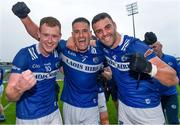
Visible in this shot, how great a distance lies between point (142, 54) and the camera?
507 cm

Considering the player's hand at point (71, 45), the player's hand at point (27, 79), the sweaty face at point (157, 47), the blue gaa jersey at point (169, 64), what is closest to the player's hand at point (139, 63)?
the player's hand at point (27, 79)

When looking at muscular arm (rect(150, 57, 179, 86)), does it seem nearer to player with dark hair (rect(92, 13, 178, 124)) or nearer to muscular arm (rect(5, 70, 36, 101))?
player with dark hair (rect(92, 13, 178, 124))

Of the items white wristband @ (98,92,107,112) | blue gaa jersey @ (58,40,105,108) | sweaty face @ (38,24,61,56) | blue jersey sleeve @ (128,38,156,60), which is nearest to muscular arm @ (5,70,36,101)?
sweaty face @ (38,24,61,56)

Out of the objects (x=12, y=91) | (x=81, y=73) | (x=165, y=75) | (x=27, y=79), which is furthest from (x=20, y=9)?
(x=165, y=75)

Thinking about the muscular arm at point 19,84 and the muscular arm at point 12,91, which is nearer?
the muscular arm at point 19,84

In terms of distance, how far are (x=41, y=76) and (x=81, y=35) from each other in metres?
0.90

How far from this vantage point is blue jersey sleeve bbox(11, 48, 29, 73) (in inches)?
206

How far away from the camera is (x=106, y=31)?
5379 mm

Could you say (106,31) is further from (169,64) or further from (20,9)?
(169,64)

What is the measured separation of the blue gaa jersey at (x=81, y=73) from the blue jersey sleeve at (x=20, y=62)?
83cm

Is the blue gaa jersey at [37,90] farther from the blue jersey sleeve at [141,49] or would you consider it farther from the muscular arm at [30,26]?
the blue jersey sleeve at [141,49]

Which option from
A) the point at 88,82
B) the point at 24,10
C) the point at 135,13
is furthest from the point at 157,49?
the point at 135,13

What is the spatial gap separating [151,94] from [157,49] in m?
2.27

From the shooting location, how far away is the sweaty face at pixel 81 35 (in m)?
5.88
